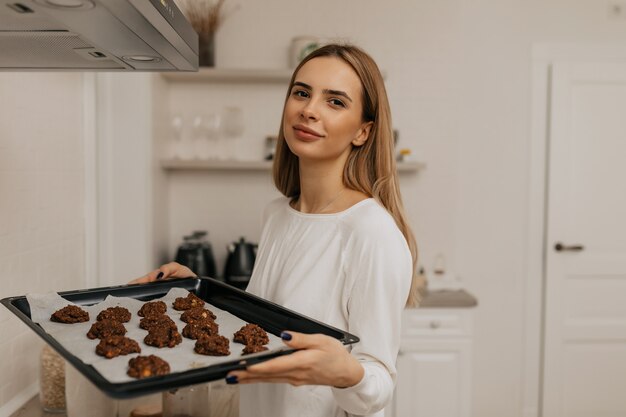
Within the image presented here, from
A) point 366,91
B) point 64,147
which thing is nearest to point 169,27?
point 366,91

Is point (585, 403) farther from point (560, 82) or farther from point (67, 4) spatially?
point (67, 4)

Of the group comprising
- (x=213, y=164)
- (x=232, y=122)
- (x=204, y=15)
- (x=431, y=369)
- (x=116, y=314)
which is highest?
(x=204, y=15)

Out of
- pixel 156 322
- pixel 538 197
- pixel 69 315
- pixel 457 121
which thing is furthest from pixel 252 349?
pixel 538 197

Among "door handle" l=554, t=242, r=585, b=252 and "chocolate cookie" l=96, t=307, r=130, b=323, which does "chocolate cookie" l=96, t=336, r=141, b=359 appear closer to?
"chocolate cookie" l=96, t=307, r=130, b=323

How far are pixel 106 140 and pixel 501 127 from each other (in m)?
2.30

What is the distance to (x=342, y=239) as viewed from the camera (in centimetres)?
126

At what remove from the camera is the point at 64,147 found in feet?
6.72

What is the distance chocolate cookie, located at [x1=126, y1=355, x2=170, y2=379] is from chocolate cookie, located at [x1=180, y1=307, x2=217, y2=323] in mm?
317

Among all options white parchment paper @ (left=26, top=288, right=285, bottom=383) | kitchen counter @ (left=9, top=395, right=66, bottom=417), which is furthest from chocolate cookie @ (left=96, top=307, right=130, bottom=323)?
kitchen counter @ (left=9, top=395, right=66, bottom=417)

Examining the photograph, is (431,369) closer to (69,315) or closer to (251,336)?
(251,336)

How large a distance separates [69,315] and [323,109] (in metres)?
0.73

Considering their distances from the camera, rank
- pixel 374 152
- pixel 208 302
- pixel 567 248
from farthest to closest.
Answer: pixel 567 248 < pixel 208 302 < pixel 374 152

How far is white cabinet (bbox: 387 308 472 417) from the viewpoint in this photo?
2803 mm

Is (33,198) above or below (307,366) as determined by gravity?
above
